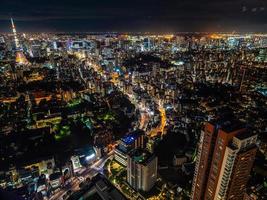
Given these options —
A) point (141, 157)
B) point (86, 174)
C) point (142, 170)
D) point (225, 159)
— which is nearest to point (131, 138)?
point (141, 157)

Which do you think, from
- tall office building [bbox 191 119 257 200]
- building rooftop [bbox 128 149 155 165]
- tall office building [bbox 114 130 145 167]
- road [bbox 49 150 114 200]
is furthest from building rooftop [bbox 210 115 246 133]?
road [bbox 49 150 114 200]

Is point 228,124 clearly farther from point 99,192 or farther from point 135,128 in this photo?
point 135,128

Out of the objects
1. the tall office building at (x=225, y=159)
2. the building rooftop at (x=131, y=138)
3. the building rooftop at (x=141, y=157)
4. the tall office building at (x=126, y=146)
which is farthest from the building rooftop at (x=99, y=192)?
the tall office building at (x=225, y=159)

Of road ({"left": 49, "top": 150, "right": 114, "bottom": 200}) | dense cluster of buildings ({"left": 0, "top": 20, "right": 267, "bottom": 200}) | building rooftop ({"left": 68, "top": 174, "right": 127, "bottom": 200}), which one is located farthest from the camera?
road ({"left": 49, "top": 150, "right": 114, "bottom": 200})

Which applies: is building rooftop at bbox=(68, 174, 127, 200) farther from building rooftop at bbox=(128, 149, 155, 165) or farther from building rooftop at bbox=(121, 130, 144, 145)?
building rooftop at bbox=(121, 130, 144, 145)

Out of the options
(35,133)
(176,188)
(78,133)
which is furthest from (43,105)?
(176,188)

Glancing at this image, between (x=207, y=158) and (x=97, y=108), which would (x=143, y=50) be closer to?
(x=97, y=108)

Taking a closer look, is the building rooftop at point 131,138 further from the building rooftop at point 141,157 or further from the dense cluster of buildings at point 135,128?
the building rooftop at point 141,157
